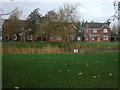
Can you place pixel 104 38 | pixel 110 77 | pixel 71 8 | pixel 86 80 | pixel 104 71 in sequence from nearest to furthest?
pixel 86 80
pixel 110 77
pixel 104 71
pixel 71 8
pixel 104 38

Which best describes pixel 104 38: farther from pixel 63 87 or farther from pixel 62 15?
pixel 63 87

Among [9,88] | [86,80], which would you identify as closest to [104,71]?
[86,80]

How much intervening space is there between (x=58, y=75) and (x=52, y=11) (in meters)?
41.9

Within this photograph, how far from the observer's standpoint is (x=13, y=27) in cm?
4850

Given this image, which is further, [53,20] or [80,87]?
[53,20]

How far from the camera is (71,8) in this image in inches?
1834

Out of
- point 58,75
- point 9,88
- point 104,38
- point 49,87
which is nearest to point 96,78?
point 58,75

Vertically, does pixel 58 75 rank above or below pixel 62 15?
below

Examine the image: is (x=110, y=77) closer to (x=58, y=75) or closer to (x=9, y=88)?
(x=58, y=75)

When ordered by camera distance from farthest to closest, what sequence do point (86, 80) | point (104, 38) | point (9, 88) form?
point (104, 38)
point (86, 80)
point (9, 88)

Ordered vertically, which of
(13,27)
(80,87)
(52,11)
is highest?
(52,11)

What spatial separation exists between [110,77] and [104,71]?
3.31 feet

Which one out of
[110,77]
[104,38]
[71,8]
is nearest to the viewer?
[110,77]

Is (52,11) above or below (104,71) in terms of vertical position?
above
